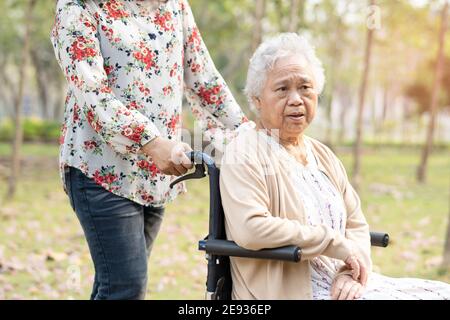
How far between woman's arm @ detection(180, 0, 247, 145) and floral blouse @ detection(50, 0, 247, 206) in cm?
5

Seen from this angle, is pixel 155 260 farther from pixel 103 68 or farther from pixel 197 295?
pixel 103 68

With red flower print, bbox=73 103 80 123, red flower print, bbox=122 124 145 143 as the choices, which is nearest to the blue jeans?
red flower print, bbox=73 103 80 123

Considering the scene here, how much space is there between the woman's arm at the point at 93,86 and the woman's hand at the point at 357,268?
0.81 metres

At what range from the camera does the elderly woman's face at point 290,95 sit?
7.78ft

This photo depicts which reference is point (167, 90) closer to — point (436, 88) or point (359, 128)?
point (359, 128)

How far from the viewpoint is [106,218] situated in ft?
8.31

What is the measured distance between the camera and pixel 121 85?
2.56 metres

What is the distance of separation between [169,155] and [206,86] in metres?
0.64

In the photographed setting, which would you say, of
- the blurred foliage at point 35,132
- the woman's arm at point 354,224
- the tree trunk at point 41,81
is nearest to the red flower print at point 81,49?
the woman's arm at point 354,224

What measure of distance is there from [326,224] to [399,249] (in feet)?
15.0

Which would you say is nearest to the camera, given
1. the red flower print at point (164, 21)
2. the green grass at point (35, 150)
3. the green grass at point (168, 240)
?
the red flower print at point (164, 21)

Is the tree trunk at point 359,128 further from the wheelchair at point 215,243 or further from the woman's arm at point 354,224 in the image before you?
the wheelchair at point 215,243

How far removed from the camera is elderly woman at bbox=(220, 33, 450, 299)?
7.27 feet

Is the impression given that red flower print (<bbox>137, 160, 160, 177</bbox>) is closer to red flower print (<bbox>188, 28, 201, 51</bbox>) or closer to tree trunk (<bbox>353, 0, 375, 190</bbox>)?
red flower print (<bbox>188, 28, 201, 51</bbox>)
